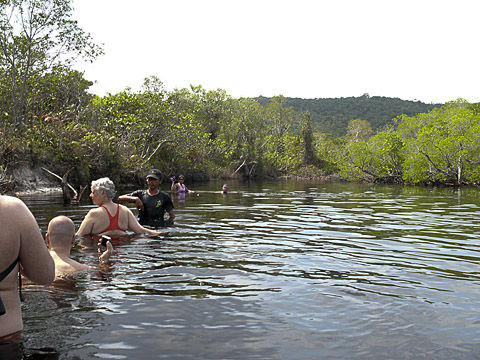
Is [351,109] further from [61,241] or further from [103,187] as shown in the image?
[61,241]

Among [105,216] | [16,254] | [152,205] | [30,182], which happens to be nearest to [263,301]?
[16,254]

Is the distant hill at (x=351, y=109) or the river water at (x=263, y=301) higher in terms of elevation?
the distant hill at (x=351, y=109)

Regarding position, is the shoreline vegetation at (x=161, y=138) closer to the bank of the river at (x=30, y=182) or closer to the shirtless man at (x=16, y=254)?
the bank of the river at (x=30, y=182)

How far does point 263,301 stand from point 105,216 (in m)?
4.11

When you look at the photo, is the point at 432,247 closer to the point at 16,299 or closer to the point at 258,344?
the point at 258,344

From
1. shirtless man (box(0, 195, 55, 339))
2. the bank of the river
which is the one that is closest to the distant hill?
the bank of the river

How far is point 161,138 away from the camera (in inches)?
1586

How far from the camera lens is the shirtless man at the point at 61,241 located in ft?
16.4

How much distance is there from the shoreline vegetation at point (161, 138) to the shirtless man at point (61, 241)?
47.3 ft

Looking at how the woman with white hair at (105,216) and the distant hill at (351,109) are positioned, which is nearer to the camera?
the woman with white hair at (105,216)

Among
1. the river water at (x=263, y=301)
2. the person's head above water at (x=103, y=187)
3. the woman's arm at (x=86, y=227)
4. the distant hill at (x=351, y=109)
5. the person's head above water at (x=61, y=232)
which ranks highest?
the distant hill at (x=351, y=109)

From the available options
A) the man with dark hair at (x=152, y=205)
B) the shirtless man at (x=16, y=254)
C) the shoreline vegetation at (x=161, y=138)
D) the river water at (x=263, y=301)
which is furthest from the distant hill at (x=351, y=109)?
the shirtless man at (x=16, y=254)

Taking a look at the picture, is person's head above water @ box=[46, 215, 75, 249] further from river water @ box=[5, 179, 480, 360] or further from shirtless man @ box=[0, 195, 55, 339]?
shirtless man @ box=[0, 195, 55, 339]

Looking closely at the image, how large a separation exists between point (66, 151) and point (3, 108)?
627 cm
